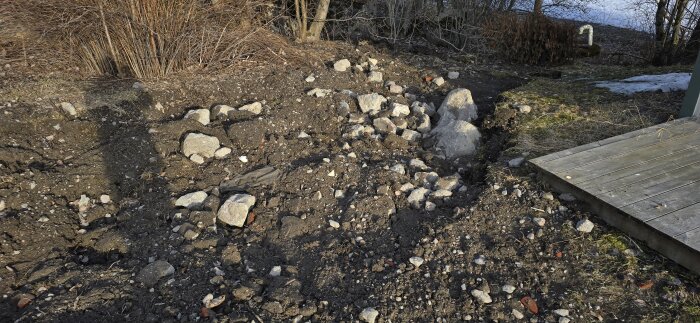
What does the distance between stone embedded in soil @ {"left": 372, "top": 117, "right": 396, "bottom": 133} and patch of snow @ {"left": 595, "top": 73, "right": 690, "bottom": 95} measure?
2.35 metres

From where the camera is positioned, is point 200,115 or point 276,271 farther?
point 200,115

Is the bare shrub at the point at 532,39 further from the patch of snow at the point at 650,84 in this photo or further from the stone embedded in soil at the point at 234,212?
the stone embedded in soil at the point at 234,212

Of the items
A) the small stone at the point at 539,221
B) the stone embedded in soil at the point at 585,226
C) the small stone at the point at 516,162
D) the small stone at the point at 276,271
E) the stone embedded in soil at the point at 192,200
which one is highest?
the stone embedded in soil at the point at 585,226

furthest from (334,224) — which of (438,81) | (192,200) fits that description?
(438,81)

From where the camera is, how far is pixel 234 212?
3.05 m

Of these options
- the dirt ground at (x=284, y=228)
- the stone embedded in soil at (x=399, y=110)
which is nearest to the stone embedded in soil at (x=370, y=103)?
the stone embedded in soil at (x=399, y=110)

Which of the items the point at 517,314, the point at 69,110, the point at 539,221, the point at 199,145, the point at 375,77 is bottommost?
the point at 69,110

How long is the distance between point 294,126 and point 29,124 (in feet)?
6.29

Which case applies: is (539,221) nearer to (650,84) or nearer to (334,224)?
(334,224)

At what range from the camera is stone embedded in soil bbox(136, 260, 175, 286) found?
8.31ft

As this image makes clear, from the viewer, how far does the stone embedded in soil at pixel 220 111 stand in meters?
4.15

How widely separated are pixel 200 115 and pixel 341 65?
5.79 ft

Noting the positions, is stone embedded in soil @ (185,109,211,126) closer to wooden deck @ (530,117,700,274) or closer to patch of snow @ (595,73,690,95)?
wooden deck @ (530,117,700,274)

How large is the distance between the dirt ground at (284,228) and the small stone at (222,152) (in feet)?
0.17
